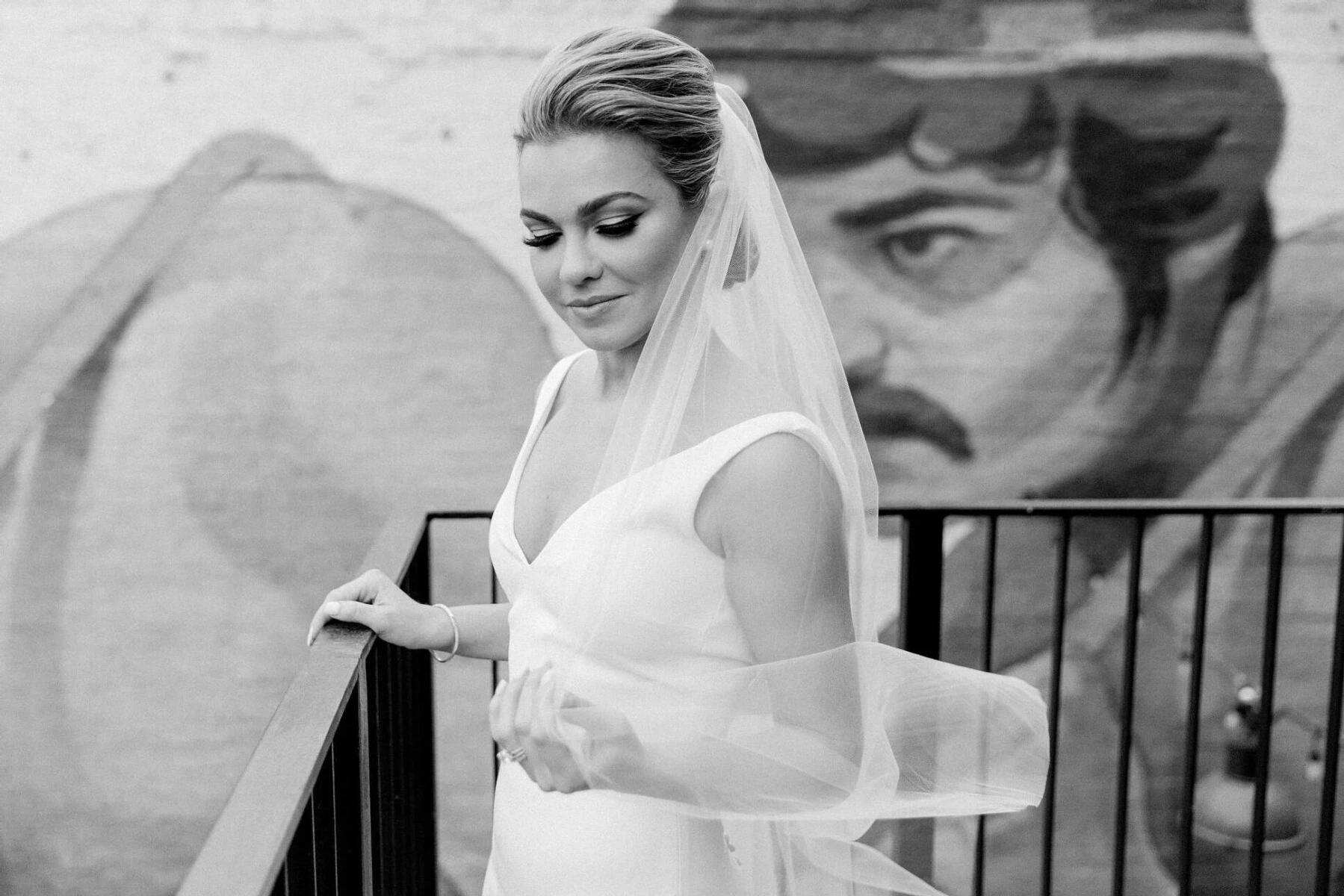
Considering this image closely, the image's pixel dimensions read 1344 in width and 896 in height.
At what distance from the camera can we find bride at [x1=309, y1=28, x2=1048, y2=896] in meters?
1.19

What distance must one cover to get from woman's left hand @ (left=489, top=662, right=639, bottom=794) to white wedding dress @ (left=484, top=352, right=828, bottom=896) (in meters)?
0.10

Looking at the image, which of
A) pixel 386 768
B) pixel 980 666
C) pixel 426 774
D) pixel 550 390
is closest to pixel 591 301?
pixel 550 390

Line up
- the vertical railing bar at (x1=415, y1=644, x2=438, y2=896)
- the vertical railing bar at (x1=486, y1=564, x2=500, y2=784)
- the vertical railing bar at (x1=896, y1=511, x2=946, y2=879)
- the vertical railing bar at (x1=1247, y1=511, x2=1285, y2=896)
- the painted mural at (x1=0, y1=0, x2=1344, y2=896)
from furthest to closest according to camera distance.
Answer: the painted mural at (x1=0, y1=0, x2=1344, y2=896) → the vertical railing bar at (x1=896, y1=511, x2=946, y2=879) → the vertical railing bar at (x1=1247, y1=511, x2=1285, y2=896) → the vertical railing bar at (x1=415, y1=644, x2=438, y2=896) → the vertical railing bar at (x1=486, y1=564, x2=500, y2=784)

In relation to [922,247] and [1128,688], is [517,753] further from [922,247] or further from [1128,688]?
[922,247]

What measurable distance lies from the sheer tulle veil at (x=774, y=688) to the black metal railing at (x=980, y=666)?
28 cm

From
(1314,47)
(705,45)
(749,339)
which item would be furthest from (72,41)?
(1314,47)

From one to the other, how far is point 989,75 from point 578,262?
305 centimetres

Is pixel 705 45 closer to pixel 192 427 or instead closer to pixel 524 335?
pixel 524 335

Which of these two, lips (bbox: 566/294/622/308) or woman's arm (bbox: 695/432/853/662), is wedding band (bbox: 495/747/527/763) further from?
lips (bbox: 566/294/622/308)

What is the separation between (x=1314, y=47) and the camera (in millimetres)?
3941

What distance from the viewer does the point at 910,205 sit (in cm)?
399

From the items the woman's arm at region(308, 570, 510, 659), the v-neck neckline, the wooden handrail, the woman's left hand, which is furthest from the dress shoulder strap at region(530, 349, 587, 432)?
the woman's left hand

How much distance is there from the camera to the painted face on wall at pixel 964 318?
398 centimetres

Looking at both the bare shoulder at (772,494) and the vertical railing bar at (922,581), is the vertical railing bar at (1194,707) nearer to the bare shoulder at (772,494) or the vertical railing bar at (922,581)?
the vertical railing bar at (922,581)
